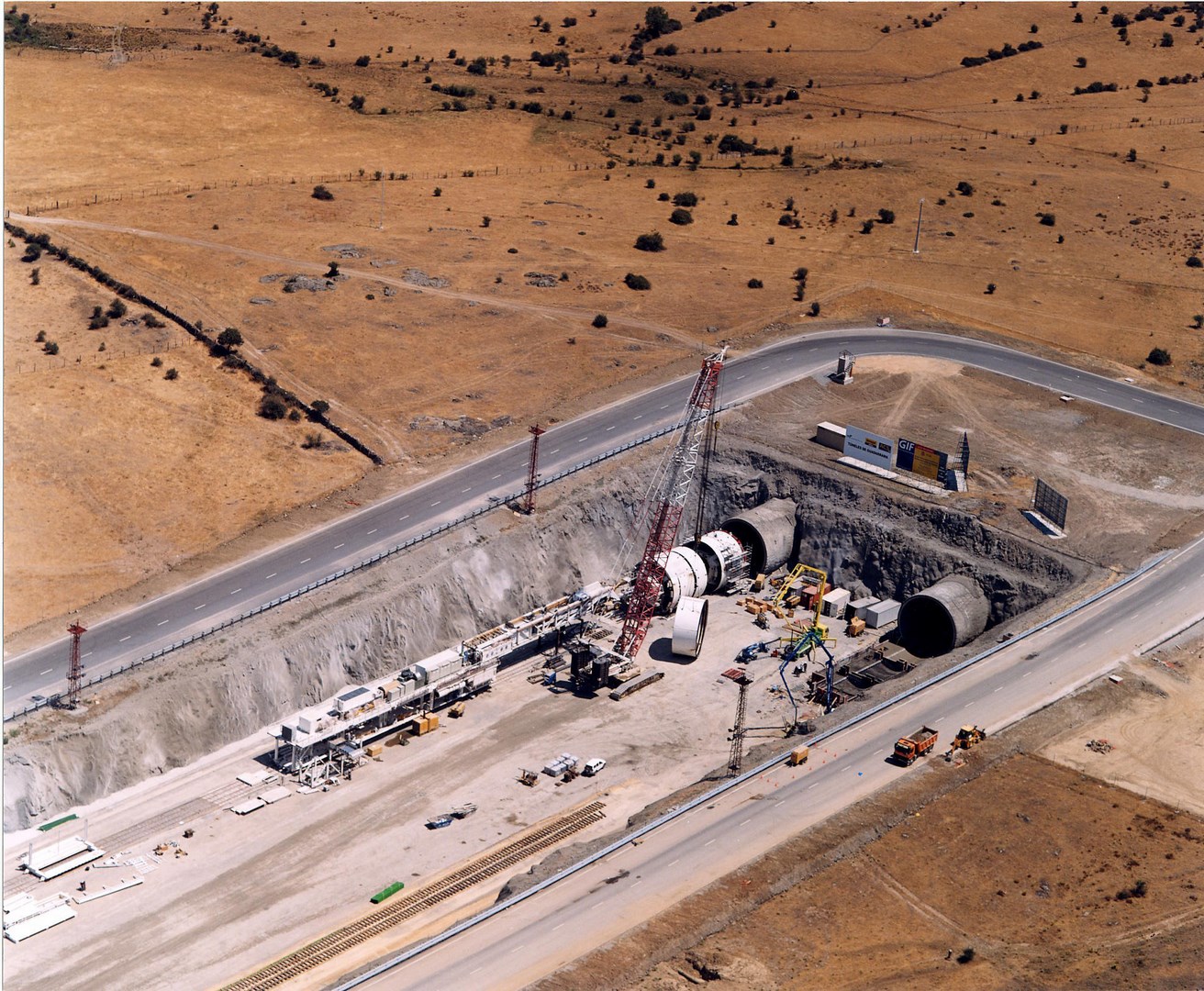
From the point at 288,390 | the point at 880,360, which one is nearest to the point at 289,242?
the point at 288,390

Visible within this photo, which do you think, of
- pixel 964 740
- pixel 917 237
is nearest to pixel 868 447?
pixel 964 740

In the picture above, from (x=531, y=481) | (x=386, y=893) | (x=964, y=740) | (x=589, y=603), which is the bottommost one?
(x=386, y=893)

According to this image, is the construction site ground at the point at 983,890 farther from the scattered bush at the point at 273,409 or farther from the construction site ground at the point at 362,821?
the scattered bush at the point at 273,409

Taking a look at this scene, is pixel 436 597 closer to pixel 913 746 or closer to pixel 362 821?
pixel 362 821

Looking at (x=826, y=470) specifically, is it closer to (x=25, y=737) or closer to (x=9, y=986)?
(x=25, y=737)

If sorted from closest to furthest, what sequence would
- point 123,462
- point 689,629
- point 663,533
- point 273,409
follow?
1. point 689,629
2. point 663,533
3. point 123,462
4. point 273,409
